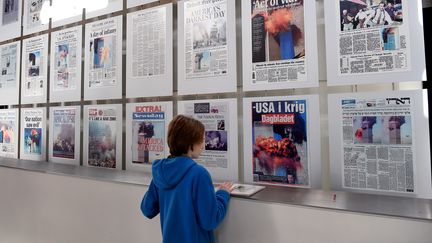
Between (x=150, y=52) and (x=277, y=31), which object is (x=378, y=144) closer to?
(x=277, y=31)

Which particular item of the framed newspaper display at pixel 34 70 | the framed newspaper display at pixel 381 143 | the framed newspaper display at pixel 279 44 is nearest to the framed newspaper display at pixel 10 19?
the framed newspaper display at pixel 34 70

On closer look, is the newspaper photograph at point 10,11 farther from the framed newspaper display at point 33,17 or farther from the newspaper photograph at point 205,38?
the newspaper photograph at point 205,38

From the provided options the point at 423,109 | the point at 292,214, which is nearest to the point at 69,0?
the point at 292,214

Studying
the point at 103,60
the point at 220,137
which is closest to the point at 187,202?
the point at 220,137

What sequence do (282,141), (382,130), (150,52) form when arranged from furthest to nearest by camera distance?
(150,52)
(282,141)
(382,130)

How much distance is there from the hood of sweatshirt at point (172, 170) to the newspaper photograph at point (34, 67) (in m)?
1.78

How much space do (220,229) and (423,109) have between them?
92 centimetres

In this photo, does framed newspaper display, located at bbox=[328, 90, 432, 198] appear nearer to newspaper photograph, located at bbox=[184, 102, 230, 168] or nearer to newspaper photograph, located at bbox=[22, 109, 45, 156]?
newspaper photograph, located at bbox=[184, 102, 230, 168]

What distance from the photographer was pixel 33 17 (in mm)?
2600

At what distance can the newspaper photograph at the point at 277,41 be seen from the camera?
1430 millimetres

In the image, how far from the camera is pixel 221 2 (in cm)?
164

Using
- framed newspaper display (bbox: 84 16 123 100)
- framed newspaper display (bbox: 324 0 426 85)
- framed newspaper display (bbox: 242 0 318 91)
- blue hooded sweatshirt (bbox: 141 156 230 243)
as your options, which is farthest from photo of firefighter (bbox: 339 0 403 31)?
framed newspaper display (bbox: 84 16 123 100)

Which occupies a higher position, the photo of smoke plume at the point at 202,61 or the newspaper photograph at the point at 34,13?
the newspaper photograph at the point at 34,13

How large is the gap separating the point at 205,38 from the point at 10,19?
84.7 inches
